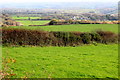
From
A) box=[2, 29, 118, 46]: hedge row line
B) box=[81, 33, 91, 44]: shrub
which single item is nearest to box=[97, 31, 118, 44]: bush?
box=[2, 29, 118, 46]: hedge row line

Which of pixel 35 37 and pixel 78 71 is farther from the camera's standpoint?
pixel 35 37

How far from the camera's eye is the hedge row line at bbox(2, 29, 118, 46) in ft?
60.2

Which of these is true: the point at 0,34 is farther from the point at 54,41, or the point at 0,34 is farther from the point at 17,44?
the point at 54,41

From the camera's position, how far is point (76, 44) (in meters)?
19.6

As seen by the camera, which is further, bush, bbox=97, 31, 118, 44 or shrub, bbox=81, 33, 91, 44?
bush, bbox=97, 31, 118, 44

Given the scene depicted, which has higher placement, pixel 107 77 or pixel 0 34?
pixel 0 34

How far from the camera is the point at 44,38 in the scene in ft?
63.0

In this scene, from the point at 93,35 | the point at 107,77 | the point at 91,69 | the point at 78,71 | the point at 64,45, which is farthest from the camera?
the point at 93,35

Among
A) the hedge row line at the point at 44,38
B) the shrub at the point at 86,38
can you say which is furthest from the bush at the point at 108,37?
the shrub at the point at 86,38

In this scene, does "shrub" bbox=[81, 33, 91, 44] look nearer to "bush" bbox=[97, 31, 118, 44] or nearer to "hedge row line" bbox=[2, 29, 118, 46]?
"hedge row line" bbox=[2, 29, 118, 46]

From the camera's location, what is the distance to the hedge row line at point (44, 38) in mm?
18359

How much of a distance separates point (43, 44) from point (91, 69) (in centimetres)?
1006

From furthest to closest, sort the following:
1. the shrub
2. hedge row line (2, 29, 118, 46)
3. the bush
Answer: the bush, the shrub, hedge row line (2, 29, 118, 46)

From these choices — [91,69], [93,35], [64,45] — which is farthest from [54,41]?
[91,69]
